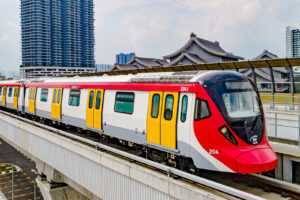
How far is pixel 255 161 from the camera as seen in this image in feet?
25.2

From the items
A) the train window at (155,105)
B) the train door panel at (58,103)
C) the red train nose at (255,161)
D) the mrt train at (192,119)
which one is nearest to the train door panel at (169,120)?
the mrt train at (192,119)

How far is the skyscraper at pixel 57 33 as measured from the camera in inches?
5571

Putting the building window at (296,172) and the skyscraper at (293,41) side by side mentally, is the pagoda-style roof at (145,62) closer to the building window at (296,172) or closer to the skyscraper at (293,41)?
the building window at (296,172)

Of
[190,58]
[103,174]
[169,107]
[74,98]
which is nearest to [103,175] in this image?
[103,174]

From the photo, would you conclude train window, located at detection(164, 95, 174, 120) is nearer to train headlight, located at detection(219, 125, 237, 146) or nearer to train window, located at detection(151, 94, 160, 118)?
train window, located at detection(151, 94, 160, 118)

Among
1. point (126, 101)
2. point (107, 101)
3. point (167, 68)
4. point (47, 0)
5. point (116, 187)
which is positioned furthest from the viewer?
point (47, 0)

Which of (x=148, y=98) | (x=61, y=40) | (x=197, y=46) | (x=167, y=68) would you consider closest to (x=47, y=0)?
(x=61, y=40)

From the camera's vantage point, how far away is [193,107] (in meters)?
8.42

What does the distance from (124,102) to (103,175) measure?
Answer: 292cm

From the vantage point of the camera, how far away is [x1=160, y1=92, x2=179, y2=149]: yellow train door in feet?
29.5

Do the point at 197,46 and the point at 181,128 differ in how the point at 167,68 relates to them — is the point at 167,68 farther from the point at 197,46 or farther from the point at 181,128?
the point at 197,46

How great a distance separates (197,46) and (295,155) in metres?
38.2

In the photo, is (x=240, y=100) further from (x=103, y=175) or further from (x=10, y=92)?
(x=10, y=92)

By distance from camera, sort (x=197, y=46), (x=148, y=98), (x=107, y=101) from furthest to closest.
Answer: (x=197, y=46) → (x=107, y=101) → (x=148, y=98)
